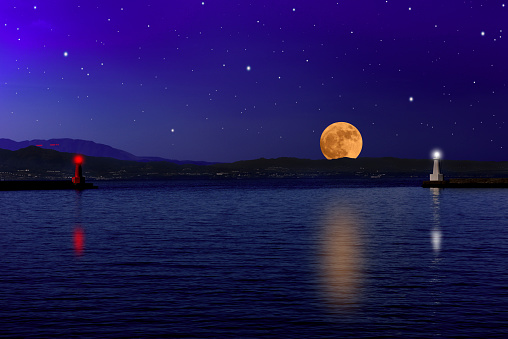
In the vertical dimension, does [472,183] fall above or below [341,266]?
below

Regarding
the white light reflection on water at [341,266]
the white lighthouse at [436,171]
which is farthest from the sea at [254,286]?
the white lighthouse at [436,171]

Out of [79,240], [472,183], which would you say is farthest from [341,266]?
[472,183]

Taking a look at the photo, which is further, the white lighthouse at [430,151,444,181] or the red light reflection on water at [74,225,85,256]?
the white lighthouse at [430,151,444,181]

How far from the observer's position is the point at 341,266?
21.8 m

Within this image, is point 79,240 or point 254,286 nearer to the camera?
point 254,286

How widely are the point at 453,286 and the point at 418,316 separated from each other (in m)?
4.23

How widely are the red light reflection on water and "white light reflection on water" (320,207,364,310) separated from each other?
31.9 ft

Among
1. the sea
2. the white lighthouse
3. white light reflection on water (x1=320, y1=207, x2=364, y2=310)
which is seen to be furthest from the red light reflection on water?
the white lighthouse

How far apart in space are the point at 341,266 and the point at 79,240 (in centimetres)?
1495

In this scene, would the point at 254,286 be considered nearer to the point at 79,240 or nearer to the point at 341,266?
the point at 341,266

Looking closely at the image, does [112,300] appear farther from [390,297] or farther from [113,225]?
[113,225]

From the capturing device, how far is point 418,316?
1387 cm

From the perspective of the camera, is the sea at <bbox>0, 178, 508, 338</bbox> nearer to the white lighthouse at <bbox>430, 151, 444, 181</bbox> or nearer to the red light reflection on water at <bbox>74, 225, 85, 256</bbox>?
the red light reflection on water at <bbox>74, 225, 85, 256</bbox>

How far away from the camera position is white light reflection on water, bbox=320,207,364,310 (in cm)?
1608
